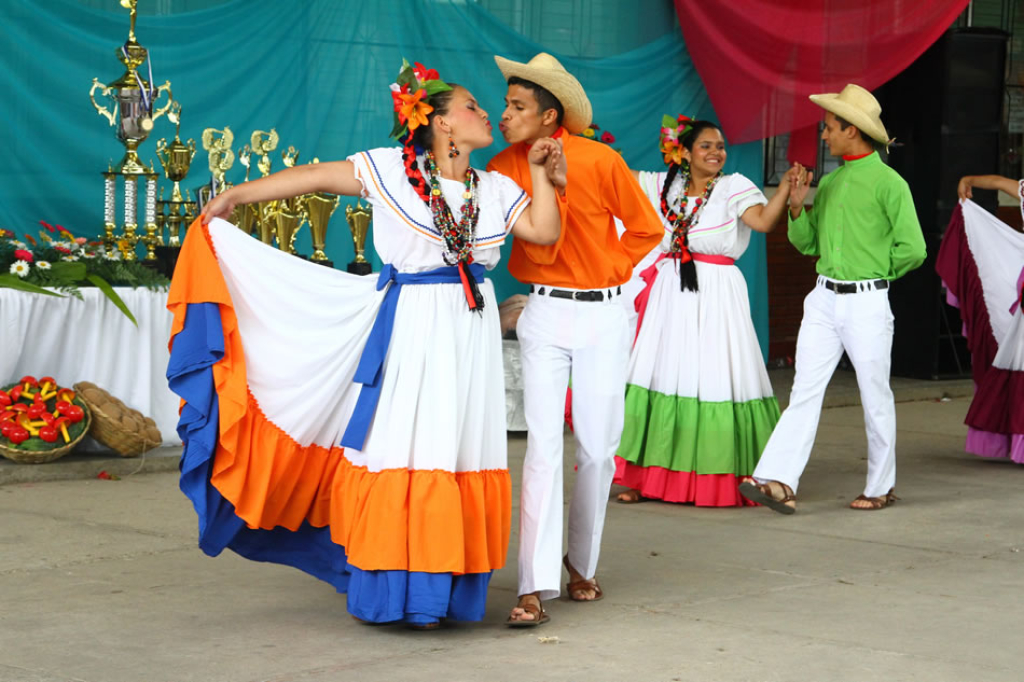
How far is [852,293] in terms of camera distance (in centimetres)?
693

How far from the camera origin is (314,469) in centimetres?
490

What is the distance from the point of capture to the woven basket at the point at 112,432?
299 inches

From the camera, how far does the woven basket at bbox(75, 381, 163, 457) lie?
7602mm

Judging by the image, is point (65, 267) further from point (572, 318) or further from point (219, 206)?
point (572, 318)

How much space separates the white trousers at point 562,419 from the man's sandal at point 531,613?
31mm

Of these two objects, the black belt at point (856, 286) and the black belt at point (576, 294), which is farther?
the black belt at point (856, 286)

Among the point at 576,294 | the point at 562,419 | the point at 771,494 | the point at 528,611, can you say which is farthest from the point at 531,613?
the point at 771,494

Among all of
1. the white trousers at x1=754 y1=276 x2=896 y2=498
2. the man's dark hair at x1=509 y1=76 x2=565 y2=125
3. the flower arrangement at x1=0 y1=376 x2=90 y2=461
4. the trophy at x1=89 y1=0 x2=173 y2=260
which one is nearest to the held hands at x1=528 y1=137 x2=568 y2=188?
the man's dark hair at x1=509 y1=76 x2=565 y2=125

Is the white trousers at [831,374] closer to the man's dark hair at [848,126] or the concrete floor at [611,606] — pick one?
the concrete floor at [611,606]

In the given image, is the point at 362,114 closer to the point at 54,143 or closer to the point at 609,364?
the point at 54,143

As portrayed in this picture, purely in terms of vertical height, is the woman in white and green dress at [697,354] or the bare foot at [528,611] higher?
the woman in white and green dress at [697,354]

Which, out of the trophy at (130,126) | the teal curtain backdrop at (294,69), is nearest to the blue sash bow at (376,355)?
the trophy at (130,126)

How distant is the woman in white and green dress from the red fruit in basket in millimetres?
2818

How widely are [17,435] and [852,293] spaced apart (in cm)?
395
